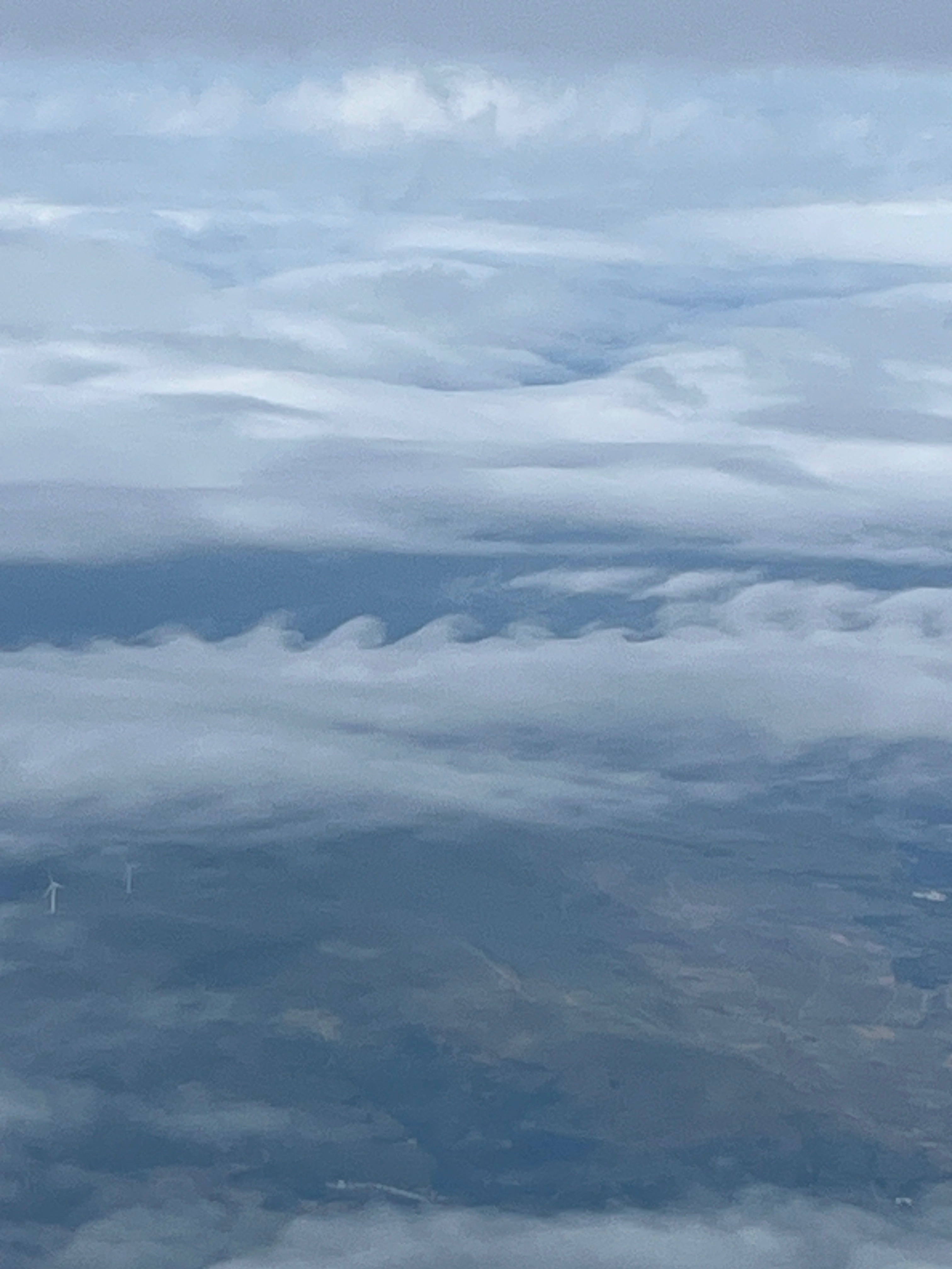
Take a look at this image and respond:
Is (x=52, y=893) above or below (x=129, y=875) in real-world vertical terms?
below

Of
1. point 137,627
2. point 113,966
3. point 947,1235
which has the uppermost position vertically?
point 137,627

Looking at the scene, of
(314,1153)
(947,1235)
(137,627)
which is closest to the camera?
(947,1235)

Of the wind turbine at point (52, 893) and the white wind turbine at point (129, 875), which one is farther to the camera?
the white wind turbine at point (129, 875)

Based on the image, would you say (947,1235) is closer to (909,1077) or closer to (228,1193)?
(909,1077)

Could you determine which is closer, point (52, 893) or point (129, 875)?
point (52, 893)

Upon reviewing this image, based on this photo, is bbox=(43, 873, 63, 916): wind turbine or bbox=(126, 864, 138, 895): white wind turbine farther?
bbox=(126, 864, 138, 895): white wind turbine

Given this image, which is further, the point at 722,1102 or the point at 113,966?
the point at 113,966

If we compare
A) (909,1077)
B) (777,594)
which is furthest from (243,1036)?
(777,594)

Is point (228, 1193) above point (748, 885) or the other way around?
the other way around
